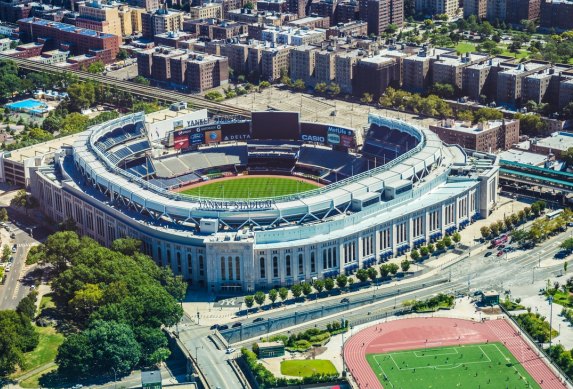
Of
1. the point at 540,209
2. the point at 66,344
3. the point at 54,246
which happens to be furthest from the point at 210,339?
the point at 540,209

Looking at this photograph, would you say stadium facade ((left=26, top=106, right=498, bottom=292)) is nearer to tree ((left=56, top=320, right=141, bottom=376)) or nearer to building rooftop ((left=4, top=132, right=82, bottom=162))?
building rooftop ((left=4, top=132, right=82, bottom=162))

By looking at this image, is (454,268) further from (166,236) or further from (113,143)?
(113,143)

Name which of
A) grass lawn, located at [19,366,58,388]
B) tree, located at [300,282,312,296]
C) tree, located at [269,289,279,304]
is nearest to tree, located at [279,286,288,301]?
tree, located at [269,289,279,304]

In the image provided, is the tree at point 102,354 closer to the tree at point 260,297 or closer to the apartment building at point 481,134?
the tree at point 260,297

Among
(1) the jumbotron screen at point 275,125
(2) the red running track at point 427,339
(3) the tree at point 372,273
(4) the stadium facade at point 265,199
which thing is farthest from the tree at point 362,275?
(1) the jumbotron screen at point 275,125

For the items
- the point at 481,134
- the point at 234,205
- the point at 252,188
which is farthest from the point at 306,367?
the point at 481,134

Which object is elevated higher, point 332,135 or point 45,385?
point 332,135

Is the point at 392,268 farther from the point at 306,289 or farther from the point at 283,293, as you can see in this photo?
the point at 283,293
